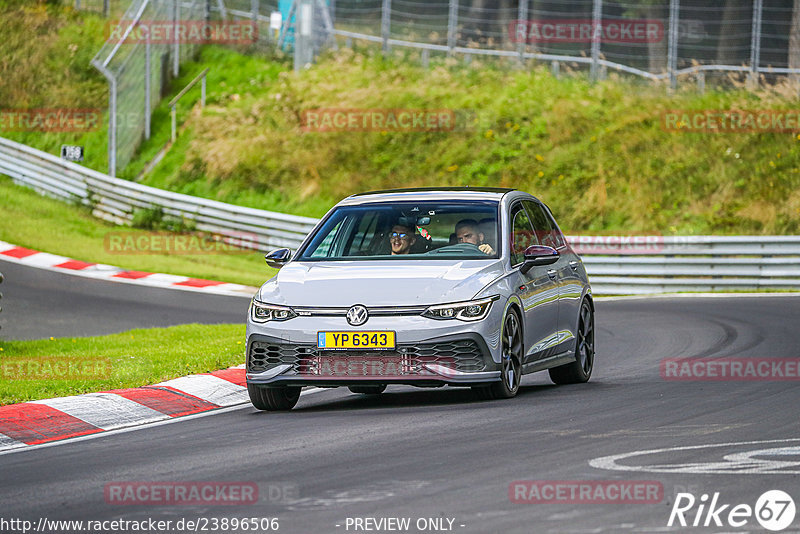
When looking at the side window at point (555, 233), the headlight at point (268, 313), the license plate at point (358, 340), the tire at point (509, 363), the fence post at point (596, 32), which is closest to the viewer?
the license plate at point (358, 340)

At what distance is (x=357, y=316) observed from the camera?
978 cm

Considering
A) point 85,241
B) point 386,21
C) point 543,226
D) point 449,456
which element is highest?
point 386,21

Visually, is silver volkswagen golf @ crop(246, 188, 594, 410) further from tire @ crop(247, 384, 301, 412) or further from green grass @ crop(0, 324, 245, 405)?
green grass @ crop(0, 324, 245, 405)

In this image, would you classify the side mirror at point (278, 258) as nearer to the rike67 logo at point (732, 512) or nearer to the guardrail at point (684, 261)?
the rike67 logo at point (732, 512)

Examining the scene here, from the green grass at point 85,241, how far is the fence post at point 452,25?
26.8 feet

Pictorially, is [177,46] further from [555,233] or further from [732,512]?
[732,512]

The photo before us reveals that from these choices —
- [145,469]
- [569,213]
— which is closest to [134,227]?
[569,213]

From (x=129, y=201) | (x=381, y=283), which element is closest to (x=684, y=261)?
(x=129, y=201)

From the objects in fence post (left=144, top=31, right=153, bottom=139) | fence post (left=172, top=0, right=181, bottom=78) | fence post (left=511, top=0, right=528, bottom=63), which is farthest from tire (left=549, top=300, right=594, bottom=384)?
fence post (left=172, top=0, right=181, bottom=78)

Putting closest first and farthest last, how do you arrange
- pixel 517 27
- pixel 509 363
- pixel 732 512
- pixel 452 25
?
pixel 732 512 < pixel 509 363 < pixel 517 27 < pixel 452 25

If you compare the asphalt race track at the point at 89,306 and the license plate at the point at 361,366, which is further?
the asphalt race track at the point at 89,306

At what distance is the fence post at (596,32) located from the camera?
103 feet

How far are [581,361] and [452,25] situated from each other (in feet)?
77.0

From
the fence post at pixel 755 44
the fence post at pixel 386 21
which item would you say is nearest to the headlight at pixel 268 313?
the fence post at pixel 755 44
